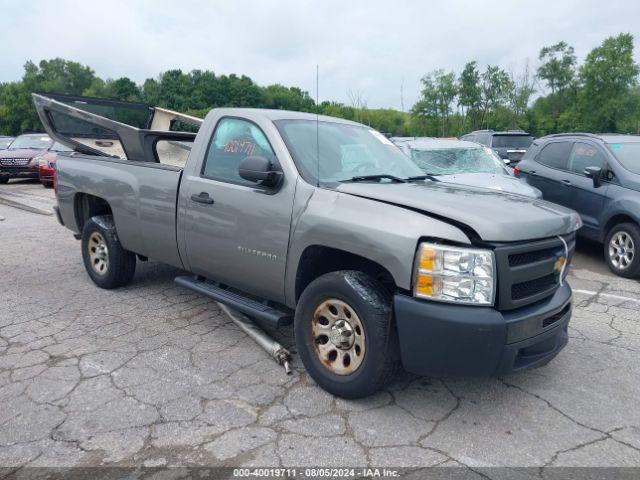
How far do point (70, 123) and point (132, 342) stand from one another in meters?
3.11

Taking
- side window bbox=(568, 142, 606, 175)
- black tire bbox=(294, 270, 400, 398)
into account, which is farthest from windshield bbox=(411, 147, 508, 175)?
black tire bbox=(294, 270, 400, 398)

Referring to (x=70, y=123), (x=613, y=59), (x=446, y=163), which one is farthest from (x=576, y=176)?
(x=613, y=59)

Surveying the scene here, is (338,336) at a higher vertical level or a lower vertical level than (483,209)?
lower

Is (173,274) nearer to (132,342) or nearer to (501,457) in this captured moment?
(132,342)

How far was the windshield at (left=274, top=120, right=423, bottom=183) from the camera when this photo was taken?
3.74 m

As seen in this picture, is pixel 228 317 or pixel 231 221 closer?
pixel 231 221

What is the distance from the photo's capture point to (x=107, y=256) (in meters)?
5.43

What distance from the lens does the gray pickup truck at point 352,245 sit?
2812 millimetres

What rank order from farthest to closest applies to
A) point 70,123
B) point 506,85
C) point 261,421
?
1. point 506,85
2. point 70,123
3. point 261,421

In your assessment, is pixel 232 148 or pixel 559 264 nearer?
pixel 559 264

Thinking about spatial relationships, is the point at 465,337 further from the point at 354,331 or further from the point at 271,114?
the point at 271,114

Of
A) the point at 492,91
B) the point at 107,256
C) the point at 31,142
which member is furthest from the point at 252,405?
the point at 492,91

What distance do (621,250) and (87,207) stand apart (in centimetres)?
633

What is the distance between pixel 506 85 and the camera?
43781mm
